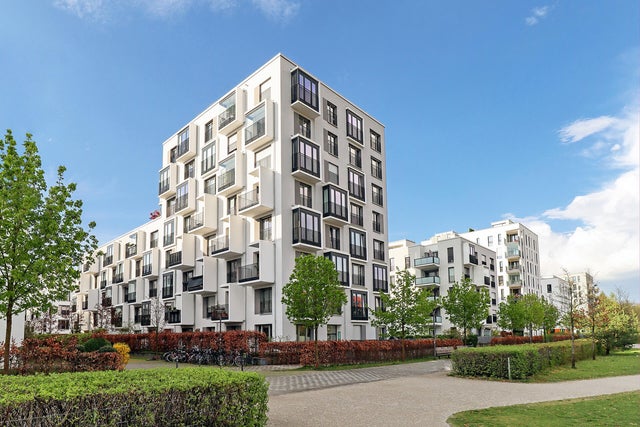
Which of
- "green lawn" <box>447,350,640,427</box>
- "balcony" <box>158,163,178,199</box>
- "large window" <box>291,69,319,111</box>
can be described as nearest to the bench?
"large window" <box>291,69,319,111</box>

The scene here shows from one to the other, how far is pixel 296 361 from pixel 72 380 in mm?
22283

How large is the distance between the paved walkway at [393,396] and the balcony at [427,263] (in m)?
44.7

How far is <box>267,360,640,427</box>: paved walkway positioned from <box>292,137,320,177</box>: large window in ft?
60.5

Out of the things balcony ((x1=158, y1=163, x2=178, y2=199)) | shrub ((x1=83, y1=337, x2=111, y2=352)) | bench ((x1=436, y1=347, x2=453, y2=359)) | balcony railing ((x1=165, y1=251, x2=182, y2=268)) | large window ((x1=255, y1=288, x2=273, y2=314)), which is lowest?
bench ((x1=436, y1=347, x2=453, y2=359))

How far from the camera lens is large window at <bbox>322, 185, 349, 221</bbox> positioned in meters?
40.0

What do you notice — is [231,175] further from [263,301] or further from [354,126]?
[354,126]

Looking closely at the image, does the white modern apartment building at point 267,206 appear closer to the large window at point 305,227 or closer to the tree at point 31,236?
the large window at point 305,227

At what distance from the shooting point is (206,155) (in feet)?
152

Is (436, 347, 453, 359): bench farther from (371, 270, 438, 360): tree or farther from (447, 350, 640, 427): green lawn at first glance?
(447, 350, 640, 427): green lawn

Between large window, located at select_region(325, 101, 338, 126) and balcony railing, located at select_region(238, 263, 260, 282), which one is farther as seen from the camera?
large window, located at select_region(325, 101, 338, 126)

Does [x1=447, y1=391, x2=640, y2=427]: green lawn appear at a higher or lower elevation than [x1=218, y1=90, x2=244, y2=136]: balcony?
lower

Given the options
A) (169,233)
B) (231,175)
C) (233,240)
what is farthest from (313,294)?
(169,233)

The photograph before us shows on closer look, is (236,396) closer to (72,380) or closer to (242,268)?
(72,380)

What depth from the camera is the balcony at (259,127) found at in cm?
3797
